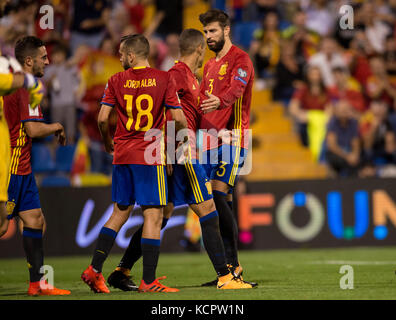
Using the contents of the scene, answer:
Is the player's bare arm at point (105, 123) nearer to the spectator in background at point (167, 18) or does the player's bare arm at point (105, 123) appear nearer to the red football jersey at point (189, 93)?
the red football jersey at point (189, 93)

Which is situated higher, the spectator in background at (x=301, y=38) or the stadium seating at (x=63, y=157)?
the spectator in background at (x=301, y=38)

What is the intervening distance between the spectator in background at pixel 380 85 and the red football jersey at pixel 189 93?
917 cm

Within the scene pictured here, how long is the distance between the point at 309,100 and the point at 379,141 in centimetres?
165

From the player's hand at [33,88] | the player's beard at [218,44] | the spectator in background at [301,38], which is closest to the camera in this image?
the player's hand at [33,88]

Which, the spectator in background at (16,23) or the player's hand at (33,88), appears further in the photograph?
the spectator in background at (16,23)

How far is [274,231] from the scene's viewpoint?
12547mm

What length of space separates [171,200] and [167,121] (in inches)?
28.1

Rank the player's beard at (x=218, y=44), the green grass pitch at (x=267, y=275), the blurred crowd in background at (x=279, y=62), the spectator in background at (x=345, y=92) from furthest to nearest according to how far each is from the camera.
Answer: the spectator in background at (x=345, y=92), the blurred crowd in background at (x=279, y=62), the player's beard at (x=218, y=44), the green grass pitch at (x=267, y=275)

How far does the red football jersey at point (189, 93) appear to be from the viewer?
258 inches

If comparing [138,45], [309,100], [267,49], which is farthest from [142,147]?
[267,49]

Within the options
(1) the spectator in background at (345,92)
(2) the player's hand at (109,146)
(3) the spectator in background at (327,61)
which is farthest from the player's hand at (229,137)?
(3) the spectator in background at (327,61)

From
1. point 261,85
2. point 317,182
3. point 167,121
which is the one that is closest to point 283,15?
point 261,85

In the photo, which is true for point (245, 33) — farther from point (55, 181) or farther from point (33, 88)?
point (33, 88)

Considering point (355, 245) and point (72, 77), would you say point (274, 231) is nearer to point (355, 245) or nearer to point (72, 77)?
point (355, 245)
